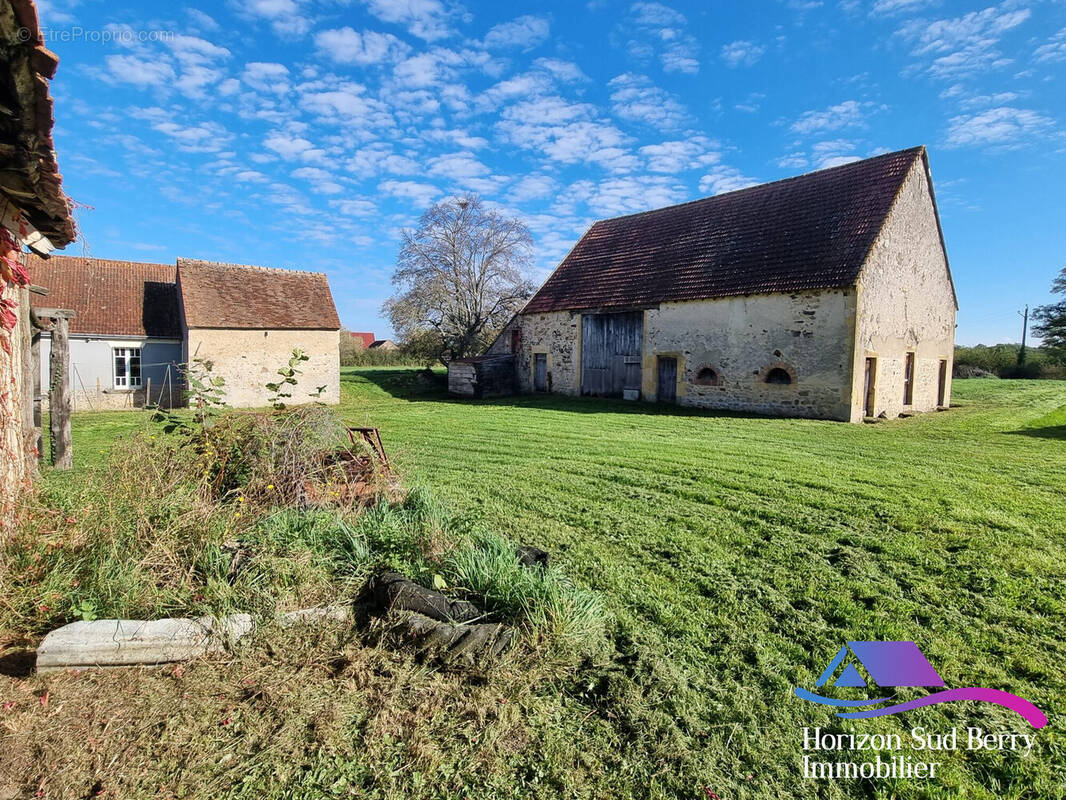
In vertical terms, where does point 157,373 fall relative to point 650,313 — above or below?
below

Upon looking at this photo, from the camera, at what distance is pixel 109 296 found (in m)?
19.6

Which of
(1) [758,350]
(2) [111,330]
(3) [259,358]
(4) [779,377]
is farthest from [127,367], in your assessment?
(4) [779,377]

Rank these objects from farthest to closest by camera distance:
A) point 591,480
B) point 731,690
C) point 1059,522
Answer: point 591,480
point 1059,522
point 731,690

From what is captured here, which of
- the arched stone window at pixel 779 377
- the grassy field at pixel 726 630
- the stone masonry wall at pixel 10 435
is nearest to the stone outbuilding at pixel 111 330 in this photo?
the grassy field at pixel 726 630

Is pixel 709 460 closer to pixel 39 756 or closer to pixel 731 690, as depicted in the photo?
pixel 731 690

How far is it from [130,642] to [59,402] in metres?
6.76

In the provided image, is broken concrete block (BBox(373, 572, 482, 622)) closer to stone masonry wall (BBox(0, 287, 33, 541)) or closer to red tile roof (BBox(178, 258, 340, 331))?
stone masonry wall (BBox(0, 287, 33, 541))

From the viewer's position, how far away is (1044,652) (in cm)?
304

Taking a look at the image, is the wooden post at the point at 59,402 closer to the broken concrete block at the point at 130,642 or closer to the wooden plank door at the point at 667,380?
the broken concrete block at the point at 130,642

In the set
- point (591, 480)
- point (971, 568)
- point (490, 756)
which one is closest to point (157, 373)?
point (591, 480)

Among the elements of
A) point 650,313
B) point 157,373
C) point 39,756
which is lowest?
point 39,756

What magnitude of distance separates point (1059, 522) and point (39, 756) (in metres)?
7.82

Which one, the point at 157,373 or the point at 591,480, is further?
the point at 157,373

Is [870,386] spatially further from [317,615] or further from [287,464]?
[317,615]
